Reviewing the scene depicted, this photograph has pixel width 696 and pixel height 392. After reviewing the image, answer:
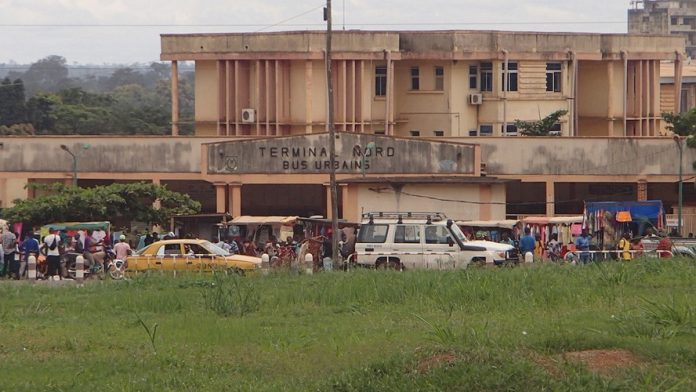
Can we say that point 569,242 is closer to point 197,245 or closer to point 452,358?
point 197,245

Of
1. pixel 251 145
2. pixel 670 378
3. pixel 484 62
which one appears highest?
pixel 484 62

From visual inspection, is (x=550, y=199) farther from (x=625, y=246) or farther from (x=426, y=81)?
(x=625, y=246)

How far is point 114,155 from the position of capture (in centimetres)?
5438

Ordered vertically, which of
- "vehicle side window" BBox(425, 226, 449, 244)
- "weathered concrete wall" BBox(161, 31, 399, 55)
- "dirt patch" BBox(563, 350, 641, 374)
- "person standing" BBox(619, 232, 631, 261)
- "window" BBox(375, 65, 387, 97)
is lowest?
"dirt patch" BBox(563, 350, 641, 374)

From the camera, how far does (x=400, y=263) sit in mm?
32156

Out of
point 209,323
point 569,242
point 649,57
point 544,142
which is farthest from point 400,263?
point 649,57

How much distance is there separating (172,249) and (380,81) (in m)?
31.6

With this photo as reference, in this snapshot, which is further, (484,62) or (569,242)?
(484,62)

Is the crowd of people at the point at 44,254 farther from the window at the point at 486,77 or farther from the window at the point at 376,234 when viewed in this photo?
the window at the point at 486,77

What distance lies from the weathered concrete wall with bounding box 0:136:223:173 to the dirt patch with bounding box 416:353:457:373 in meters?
39.7

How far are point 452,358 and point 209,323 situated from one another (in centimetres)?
581

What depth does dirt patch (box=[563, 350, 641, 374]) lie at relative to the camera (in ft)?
49.2

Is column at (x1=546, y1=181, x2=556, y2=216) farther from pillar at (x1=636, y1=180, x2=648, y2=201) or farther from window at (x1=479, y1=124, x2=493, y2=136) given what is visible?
window at (x1=479, y1=124, x2=493, y2=136)

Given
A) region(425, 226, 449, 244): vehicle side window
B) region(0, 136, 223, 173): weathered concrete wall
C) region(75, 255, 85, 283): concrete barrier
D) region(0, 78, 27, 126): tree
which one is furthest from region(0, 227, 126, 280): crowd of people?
region(0, 78, 27, 126): tree
